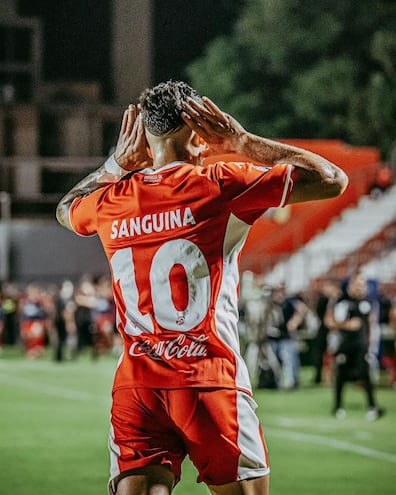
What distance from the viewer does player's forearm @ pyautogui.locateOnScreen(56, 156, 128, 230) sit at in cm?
466

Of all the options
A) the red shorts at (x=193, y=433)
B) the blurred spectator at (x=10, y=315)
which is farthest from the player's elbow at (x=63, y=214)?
the blurred spectator at (x=10, y=315)

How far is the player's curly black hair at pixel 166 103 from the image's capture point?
425 centimetres

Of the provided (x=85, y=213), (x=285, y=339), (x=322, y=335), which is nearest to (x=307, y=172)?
(x=85, y=213)

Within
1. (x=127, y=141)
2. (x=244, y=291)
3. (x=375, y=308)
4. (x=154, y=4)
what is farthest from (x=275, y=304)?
(x=154, y=4)

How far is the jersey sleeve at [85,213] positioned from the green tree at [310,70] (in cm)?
4190

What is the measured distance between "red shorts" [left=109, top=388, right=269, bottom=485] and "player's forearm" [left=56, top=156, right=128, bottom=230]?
0.86 metres

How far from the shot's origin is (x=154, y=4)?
51.1 m

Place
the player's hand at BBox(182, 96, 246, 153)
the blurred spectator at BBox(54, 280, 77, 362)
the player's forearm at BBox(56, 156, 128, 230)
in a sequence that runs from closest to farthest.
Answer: the player's hand at BBox(182, 96, 246, 153)
the player's forearm at BBox(56, 156, 128, 230)
the blurred spectator at BBox(54, 280, 77, 362)

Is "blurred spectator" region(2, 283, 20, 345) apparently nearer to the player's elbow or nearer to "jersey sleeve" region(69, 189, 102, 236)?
the player's elbow

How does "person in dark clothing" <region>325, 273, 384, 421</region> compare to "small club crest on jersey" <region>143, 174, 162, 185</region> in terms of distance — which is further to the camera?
"person in dark clothing" <region>325, 273, 384, 421</region>

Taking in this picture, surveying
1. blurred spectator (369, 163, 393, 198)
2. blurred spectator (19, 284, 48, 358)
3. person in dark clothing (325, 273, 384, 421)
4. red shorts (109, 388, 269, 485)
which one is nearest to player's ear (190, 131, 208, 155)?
red shorts (109, 388, 269, 485)

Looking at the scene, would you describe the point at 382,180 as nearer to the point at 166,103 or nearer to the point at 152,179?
the point at 152,179

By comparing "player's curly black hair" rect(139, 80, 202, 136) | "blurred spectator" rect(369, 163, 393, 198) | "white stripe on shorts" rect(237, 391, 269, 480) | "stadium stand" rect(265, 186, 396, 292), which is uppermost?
"blurred spectator" rect(369, 163, 393, 198)

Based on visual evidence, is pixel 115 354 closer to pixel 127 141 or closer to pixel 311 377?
pixel 311 377
